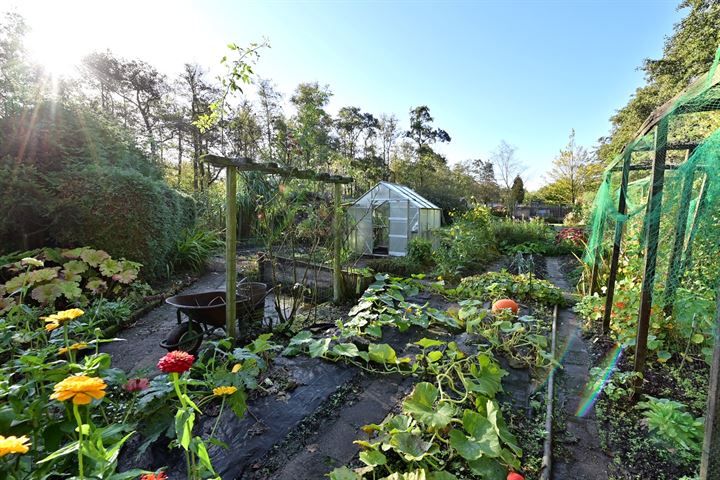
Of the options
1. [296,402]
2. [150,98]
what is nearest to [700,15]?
[296,402]

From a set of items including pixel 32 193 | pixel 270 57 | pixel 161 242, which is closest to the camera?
pixel 270 57

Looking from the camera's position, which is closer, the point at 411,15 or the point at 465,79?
the point at 411,15

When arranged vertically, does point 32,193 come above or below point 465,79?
below

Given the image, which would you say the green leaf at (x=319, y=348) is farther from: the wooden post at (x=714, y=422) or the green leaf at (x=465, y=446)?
the wooden post at (x=714, y=422)

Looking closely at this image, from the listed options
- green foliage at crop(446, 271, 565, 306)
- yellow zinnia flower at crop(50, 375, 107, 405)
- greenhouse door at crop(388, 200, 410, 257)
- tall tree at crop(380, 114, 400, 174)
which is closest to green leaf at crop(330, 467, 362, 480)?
yellow zinnia flower at crop(50, 375, 107, 405)

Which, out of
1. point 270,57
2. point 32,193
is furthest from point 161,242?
point 270,57

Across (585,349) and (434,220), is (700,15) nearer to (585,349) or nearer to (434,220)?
(434,220)

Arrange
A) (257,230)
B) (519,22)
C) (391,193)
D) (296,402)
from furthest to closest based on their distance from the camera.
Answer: (391,193) < (519,22) < (257,230) < (296,402)

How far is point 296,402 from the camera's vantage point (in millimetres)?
2084

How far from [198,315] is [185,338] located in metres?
0.20

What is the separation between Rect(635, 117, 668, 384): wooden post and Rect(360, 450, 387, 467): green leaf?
72.6 inches

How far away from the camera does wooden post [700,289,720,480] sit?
43.9 inches

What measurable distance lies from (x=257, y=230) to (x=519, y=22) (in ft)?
15.8

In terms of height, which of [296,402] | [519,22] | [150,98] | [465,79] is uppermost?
[150,98]
